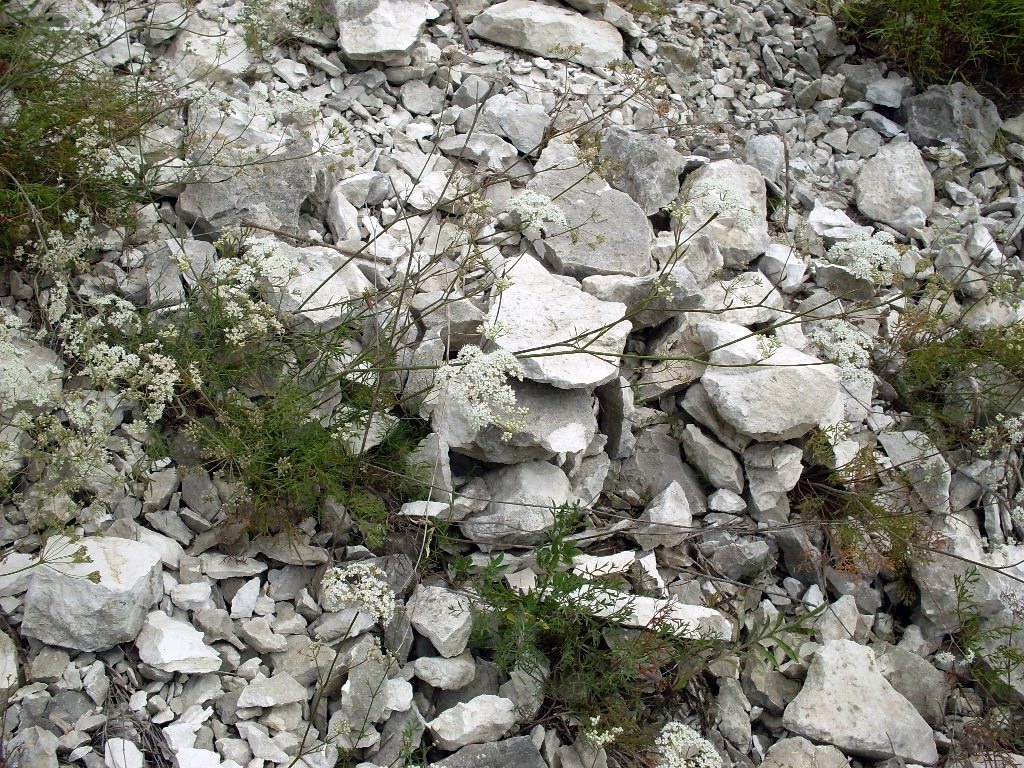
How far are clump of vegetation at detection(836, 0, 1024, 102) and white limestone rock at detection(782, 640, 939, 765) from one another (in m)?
4.62

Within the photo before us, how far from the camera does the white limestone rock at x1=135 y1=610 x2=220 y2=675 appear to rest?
3.21 m

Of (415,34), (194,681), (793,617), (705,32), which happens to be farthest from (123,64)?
(793,617)

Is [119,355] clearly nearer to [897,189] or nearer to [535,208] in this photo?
[535,208]

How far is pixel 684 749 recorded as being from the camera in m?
3.38

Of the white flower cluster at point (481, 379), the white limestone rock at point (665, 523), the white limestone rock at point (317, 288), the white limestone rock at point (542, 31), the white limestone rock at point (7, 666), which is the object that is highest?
the white limestone rock at point (542, 31)

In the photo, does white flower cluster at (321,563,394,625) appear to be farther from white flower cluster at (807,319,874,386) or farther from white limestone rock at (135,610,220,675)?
white flower cluster at (807,319,874,386)

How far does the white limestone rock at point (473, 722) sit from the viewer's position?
3.35 meters

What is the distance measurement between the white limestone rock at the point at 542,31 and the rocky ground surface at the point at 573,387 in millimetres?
23

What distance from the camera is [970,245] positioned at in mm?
5504

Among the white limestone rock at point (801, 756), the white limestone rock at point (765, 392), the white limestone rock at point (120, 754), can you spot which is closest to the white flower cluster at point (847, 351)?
the white limestone rock at point (765, 392)

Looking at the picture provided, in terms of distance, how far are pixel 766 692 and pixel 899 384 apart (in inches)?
82.5

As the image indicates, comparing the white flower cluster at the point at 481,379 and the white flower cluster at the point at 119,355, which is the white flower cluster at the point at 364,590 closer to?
the white flower cluster at the point at 481,379

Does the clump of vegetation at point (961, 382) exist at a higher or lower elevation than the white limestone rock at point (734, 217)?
lower

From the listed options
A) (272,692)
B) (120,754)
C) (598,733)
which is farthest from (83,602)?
(598,733)
